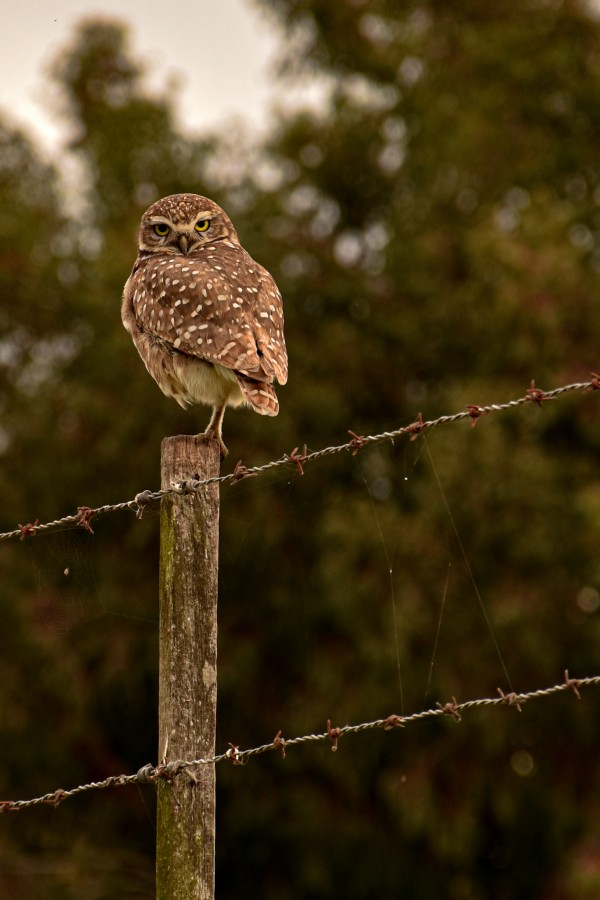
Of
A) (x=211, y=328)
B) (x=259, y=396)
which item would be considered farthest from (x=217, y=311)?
(x=259, y=396)

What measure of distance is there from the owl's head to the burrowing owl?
0.49 ft

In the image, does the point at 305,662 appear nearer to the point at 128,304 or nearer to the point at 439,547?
the point at 439,547

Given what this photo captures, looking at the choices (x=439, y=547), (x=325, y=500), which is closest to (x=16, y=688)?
(x=325, y=500)

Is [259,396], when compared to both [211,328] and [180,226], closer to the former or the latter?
[211,328]

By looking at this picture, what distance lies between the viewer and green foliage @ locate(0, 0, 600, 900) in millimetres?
12383

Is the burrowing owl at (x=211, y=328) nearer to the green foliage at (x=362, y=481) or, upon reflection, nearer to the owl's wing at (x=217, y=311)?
the owl's wing at (x=217, y=311)

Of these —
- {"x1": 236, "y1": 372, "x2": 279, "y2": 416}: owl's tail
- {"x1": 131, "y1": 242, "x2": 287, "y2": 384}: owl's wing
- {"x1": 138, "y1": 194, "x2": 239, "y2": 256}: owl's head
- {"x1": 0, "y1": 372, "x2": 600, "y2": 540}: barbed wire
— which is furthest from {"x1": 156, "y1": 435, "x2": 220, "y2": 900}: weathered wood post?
{"x1": 138, "y1": 194, "x2": 239, "y2": 256}: owl's head

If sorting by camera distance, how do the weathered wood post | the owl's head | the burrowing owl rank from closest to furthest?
the weathered wood post, the burrowing owl, the owl's head

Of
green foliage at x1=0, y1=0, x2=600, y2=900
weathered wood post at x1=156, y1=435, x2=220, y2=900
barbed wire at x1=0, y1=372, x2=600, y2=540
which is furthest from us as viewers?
green foliage at x1=0, y1=0, x2=600, y2=900

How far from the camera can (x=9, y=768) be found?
1478 cm

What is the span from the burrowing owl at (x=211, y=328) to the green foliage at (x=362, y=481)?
6.46 meters

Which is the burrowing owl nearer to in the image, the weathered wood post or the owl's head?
the owl's head

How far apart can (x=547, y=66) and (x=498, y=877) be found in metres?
7.65

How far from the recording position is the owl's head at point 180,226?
579 centimetres
